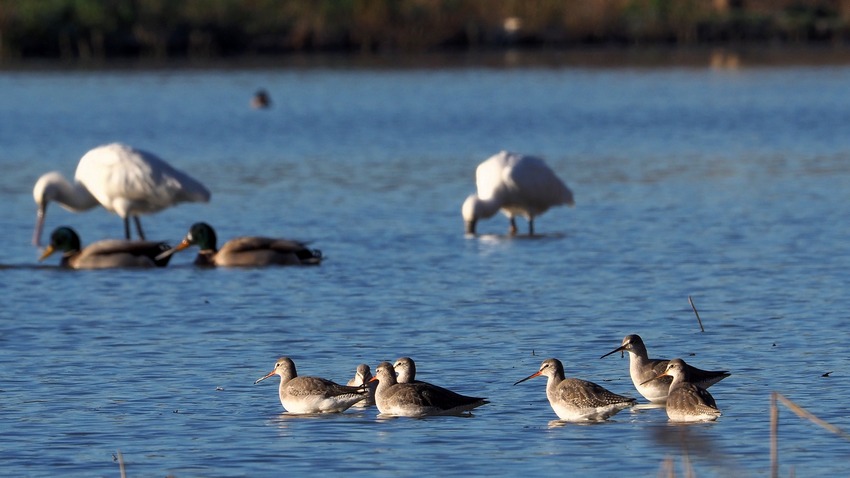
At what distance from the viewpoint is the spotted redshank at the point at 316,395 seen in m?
9.45

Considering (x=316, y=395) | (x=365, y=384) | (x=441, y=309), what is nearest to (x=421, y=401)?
(x=365, y=384)

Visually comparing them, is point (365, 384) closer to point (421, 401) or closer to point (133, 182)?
point (421, 401)

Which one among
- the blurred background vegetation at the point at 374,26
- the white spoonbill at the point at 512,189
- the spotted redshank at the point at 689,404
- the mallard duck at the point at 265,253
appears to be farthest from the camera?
the blurred background vegetation at the point at 374,26

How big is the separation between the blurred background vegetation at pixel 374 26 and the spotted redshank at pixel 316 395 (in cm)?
4710

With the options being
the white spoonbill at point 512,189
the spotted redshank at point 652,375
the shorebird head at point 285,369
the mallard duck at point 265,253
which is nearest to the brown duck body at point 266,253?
the mallard duck at point 265,253

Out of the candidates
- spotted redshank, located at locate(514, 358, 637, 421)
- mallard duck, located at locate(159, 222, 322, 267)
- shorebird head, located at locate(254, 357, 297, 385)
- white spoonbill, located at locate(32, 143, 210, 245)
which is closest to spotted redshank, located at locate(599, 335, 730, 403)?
spotted redshank, located at locate(514, 358, 637, 421)

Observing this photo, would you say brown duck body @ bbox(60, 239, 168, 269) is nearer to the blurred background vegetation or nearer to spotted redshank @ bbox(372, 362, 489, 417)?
spotted redshank @ bbox(372, 362, 489, 417)

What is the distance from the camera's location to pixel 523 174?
1842cm

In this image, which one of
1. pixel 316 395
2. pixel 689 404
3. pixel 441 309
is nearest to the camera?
pixel 689 404

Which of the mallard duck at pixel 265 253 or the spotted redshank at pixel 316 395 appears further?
the mallard duck at pixel 265 253

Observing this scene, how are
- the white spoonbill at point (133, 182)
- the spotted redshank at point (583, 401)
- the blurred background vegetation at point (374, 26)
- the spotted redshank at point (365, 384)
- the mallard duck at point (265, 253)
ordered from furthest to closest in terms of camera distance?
1. the blurred background vegetation at point (374, 26)
2. the white spoonbill at point (133, 182)
3. the mallard duck at point (265, 253)
4. the spotted redshank at point (365, 384)
5. the spotted redshank at point (583, 401)

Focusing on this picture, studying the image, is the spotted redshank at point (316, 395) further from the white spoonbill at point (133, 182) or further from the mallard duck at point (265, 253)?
the white spoonbill at point (133, 182)

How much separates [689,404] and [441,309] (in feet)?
15.6

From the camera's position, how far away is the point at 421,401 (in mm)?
9305
